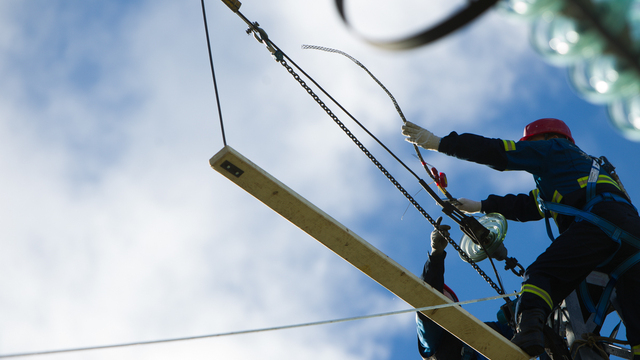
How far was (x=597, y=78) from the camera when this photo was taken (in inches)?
77.0

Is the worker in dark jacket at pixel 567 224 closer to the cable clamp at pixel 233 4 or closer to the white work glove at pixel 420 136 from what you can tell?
the white work glove at pixel 420 136

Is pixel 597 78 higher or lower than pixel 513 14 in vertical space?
lower

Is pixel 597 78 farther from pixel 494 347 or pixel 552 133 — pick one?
pixel 552 133

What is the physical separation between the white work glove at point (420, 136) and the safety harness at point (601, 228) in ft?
3.11

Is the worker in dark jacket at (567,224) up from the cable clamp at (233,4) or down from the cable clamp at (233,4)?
down

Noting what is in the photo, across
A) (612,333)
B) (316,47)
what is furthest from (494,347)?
(316,47)

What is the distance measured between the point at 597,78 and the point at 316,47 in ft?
11.8

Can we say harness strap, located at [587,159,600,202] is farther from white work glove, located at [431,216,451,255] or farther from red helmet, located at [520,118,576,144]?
white work glove, located at [431,216,451,255]

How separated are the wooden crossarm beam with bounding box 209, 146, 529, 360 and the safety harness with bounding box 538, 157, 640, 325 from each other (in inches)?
25.6

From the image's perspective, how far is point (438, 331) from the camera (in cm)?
518

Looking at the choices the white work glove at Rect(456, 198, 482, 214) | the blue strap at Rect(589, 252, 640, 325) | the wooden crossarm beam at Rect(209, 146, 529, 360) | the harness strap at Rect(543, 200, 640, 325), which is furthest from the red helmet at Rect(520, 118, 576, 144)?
the wooden crossarm beam at Rect(209, 146, 529, 360)

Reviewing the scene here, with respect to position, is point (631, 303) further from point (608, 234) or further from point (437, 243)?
point (437, 243)

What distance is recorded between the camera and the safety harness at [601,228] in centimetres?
379

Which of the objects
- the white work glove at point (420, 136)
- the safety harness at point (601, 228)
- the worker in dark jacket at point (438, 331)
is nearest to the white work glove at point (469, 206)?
the worker in dark jacket at point (438, 331)
